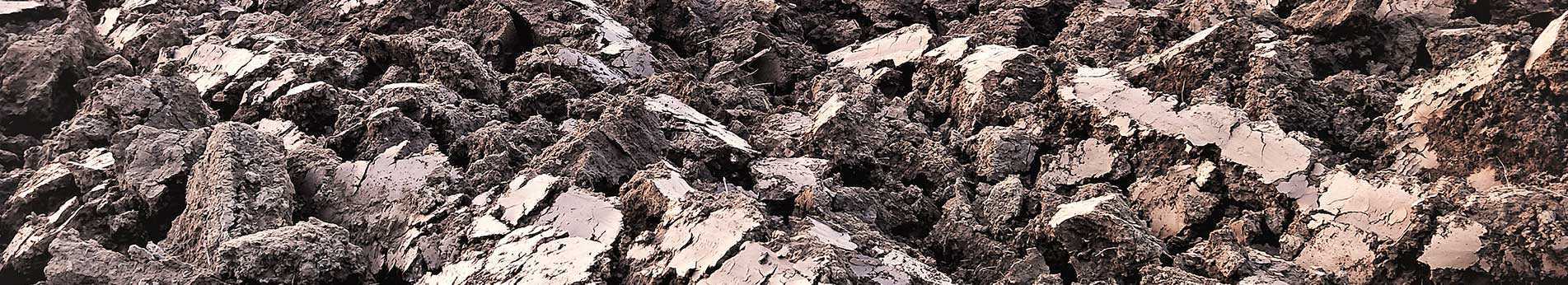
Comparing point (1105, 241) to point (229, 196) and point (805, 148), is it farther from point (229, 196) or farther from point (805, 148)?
point (229, 196)

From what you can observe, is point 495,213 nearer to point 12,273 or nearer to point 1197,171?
point 12,273

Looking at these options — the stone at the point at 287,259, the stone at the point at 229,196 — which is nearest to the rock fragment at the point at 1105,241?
the stone at the point at 287,259

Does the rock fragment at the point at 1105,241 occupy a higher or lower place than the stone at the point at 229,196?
lower

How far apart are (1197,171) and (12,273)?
6.13 meters

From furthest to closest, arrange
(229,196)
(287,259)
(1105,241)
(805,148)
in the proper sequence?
(805,148) < (229,196) < (1105,241) < (287,259)

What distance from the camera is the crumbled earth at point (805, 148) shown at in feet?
16.2

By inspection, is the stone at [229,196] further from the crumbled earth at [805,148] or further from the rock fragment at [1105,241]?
the rock fragment at [1105,241]

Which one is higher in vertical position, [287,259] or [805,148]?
[287,259]

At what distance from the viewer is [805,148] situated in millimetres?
6039

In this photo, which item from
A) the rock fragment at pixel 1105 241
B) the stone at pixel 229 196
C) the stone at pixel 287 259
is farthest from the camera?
the stone at pixel 229 196

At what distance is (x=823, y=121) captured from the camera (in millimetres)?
6172

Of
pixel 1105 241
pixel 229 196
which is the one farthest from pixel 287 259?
pixel 1105 241

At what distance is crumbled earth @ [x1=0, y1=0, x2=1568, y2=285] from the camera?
4.95 meters

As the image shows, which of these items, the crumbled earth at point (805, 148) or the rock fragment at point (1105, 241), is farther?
the rock fragment at point (1105, 241)
